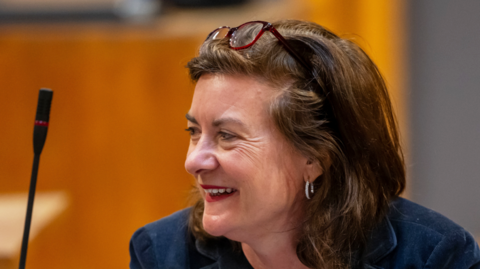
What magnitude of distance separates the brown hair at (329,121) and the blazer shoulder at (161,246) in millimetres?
352

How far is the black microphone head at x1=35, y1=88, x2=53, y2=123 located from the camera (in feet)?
4.32

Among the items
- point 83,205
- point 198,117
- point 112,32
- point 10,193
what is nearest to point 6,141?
point 10,193

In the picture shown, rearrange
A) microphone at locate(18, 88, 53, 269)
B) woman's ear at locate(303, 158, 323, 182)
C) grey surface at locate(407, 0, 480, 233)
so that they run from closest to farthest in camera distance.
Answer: microphone at locate(18, 88, 53, 269)
woman's ear at locate(303, 158, 323, 182)
grey surface at locate(407, 0, 480, 233)

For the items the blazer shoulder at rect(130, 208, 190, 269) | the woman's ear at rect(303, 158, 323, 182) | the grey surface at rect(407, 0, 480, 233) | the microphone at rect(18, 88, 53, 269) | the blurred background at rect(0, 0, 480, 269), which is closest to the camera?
the microphone at rect(18, 88, 53, 269)

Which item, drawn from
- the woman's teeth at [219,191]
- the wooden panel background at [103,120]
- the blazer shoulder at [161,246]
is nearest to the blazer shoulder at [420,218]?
the woman's teeth at [219,191]

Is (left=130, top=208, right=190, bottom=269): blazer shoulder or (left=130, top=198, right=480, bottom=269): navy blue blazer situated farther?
(left=130, top=208, right=190, bottom=269): blazer shoulder

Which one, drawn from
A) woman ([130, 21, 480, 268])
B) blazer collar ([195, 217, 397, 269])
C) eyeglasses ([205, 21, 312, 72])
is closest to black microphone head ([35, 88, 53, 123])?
woman ([130, 21, 480, 268])

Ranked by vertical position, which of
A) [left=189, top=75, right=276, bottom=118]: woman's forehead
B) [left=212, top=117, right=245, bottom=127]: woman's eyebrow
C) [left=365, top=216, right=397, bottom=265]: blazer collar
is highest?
[left=189, top=75, right=276, bottom=118]: woman's forehead

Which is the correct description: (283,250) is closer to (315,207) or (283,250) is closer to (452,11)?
(315,207)

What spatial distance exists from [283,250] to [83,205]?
1551mm

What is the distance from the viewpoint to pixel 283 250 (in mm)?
1471

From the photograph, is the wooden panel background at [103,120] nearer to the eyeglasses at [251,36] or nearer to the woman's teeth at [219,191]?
the eyeglasses at [251,36]

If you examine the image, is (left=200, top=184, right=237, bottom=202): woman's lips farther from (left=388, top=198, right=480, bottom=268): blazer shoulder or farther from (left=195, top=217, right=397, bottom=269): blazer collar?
(left=388, top=198, right=480, bottom=268): blazer shoulder

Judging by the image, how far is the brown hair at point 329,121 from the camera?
1.36 metres
